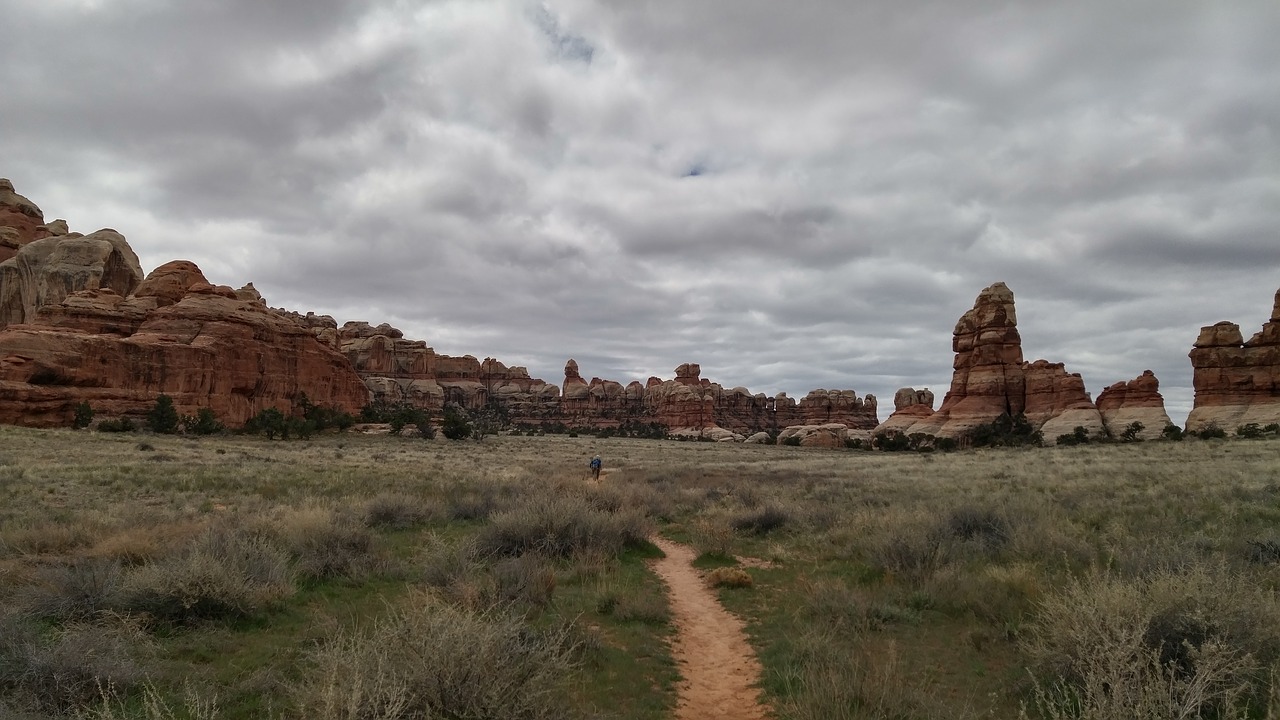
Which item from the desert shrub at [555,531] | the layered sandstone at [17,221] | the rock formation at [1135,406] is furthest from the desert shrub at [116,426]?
the rock formation at [1135,406]

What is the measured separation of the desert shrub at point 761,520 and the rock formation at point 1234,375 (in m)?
62.0

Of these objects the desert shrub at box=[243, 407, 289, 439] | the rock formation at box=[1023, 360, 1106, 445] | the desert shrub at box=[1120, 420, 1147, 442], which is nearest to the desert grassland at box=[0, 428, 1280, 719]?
the desert shrub at box=[243, 407, 289, 439]

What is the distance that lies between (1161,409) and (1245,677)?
7766cm

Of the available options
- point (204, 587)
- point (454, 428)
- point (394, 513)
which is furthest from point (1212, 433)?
point (204, 587)

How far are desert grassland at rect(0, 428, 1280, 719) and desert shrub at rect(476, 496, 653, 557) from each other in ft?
0.19

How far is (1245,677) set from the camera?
4988 mm

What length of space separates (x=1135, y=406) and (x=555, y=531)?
77.2m

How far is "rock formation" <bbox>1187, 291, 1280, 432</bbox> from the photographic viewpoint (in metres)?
56.7

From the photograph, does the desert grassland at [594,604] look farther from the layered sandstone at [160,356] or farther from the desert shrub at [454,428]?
the desert shrub at [454,428]

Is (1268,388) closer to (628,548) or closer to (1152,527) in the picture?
(1152,527)

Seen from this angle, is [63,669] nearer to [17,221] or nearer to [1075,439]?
[1075,439]

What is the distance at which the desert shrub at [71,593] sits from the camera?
634cm

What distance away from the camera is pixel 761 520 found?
49.4ft

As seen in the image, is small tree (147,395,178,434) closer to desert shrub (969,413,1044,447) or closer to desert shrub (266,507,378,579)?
desert shrub (266,507,378,579)
